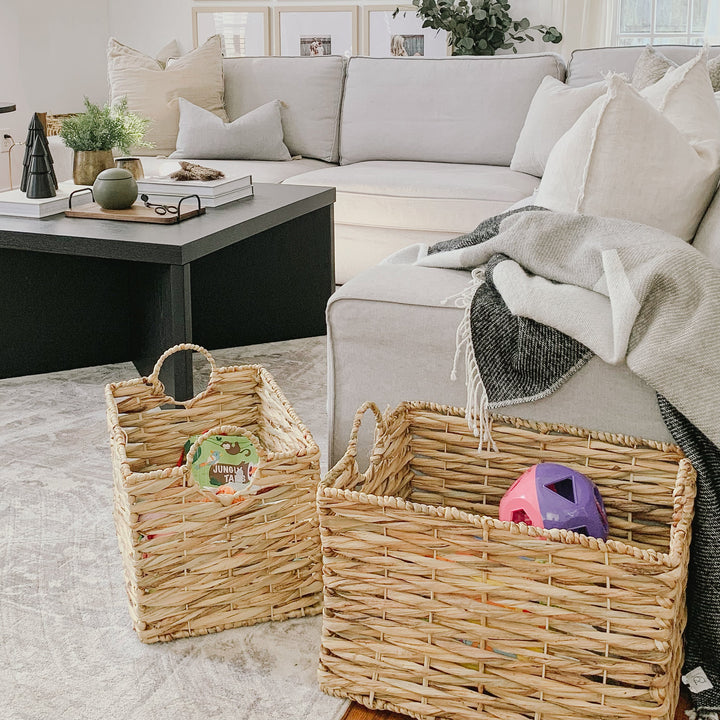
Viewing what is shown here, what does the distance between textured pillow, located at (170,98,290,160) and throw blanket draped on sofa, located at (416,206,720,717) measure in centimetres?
244

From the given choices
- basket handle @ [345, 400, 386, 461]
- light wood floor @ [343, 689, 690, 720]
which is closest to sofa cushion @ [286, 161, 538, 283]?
basket handle @ [345, 400, 386, 461]

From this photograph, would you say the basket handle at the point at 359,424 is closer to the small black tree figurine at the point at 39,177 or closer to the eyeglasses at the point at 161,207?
the eyeglasses at the point at 161,207

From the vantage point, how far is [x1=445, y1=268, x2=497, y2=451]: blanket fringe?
1607 mm

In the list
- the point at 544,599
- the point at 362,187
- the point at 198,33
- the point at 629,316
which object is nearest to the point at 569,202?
the point at 629,316

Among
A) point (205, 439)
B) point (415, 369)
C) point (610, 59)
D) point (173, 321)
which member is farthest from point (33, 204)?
point (610, 59)

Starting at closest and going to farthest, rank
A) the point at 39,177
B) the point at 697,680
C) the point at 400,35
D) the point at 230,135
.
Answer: the point at 697,680 < the point at 39,177 < the point at 230,135 < the point at 400,35

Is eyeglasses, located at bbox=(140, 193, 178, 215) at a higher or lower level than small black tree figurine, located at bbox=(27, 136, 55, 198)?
lower

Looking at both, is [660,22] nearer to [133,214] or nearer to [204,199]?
[204,199]

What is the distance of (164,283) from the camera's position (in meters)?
2.27

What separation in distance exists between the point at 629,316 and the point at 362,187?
2154mm

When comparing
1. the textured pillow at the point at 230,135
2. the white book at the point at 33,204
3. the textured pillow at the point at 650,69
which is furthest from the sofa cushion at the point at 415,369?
the textured pillow at the point at 230,135

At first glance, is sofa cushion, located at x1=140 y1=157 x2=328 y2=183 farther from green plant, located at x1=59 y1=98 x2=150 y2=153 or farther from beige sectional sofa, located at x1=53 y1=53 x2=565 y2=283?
green plant, located at x1=59 y1=98 x2=150 y2=153

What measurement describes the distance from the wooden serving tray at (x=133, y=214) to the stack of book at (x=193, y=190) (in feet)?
0.38

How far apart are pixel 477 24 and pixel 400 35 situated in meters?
0.61
